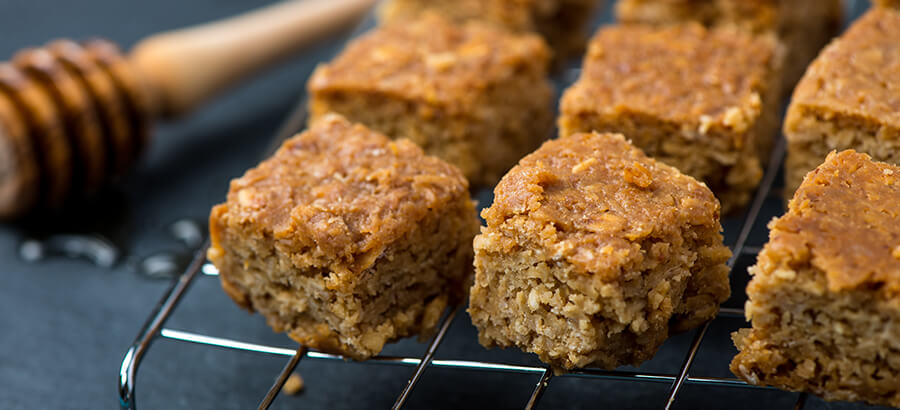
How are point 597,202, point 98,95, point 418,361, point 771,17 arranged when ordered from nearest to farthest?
point 597,202
point 418,361
point 771,17
point 98,95

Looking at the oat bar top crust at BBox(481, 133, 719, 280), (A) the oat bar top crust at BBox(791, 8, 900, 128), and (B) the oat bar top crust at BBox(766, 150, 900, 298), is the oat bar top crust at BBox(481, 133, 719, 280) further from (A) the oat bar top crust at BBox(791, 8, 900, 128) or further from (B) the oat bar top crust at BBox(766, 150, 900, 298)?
(A) the oat bar top crust at BBox(791, 8, 900, 128)

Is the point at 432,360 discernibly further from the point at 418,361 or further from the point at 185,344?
the point at 185,344

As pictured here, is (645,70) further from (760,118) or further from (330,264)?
(330,264)

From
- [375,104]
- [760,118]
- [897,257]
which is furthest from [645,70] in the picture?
[897,257]

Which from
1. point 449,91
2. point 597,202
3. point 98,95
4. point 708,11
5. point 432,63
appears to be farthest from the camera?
point 98,95

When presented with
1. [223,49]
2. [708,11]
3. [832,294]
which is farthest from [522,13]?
[832,294]

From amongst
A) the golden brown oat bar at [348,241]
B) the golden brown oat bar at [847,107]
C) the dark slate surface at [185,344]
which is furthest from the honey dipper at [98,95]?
the golden brown oat bar at [847,107]
